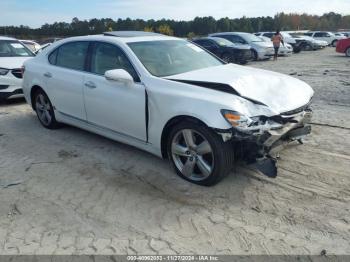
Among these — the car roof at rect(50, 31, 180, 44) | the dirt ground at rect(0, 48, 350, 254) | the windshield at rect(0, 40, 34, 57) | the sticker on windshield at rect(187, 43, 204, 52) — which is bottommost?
Answer: the dirt ground at rect(0, 48, 350, 254)

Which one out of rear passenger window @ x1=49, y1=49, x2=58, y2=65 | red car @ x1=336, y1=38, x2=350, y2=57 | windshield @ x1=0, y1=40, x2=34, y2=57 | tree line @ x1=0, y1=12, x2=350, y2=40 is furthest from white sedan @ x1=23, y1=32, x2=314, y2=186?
tree line @ x1=0, y1=12, x2=350, y2=40

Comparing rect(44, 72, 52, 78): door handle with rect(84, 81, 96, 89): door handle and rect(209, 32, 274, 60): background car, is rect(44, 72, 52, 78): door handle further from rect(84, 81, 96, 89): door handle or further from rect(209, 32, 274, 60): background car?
rect(209, 32, 274, 60): background car

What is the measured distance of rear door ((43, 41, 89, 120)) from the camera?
507 cm

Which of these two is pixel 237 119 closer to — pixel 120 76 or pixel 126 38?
pixel 120 76

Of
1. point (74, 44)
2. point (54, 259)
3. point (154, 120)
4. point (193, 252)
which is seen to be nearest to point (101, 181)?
point (154, 120)

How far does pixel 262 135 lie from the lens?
137 inches

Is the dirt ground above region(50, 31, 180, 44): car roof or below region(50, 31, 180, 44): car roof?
below

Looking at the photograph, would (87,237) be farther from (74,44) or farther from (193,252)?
(74,44)

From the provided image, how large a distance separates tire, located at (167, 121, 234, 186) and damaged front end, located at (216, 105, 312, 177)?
15 centimetres

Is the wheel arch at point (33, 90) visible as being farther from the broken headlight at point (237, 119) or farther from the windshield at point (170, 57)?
the broken headlight at point (237, 119)

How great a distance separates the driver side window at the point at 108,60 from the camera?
14.5ft

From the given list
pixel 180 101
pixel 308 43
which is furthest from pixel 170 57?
pixel 308 43

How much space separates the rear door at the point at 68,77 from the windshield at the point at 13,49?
3773mm

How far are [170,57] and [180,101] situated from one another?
3.58 ft
